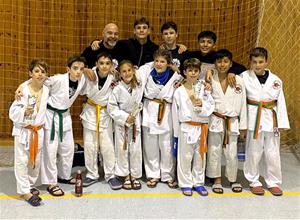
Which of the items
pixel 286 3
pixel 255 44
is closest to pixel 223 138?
pixel 255 44

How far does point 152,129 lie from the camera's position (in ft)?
12.2

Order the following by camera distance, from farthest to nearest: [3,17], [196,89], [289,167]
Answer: [3,17] → [289,167] → [196,89]

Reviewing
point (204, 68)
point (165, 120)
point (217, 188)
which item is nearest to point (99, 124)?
point (165, 120)

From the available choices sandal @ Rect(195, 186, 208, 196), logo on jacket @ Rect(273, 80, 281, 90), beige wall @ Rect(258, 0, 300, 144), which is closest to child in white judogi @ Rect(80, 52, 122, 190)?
sandal @ Rect(195, 186, 208, 196)

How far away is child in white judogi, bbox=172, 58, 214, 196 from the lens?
3564mm

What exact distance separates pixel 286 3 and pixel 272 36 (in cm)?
37

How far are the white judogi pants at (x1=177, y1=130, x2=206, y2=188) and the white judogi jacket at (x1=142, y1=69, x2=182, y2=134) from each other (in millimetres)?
Result: 178

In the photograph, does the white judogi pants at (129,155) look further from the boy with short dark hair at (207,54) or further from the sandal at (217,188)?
the boy with short dark hair at (207,54)

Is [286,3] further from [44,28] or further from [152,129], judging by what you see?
[44,28]

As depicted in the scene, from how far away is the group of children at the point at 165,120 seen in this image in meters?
3.58

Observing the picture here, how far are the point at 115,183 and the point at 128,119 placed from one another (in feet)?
1.85

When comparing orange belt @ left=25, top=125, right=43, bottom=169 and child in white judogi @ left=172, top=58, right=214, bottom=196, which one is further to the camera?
child in white judogi @ left=172, top=58, right=214, bottom=196

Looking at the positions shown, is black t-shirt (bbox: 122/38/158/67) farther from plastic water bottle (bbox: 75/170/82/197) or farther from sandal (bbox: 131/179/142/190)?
plastic water bottle (bbox: 75/170/82/197)

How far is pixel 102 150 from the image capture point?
378cm
